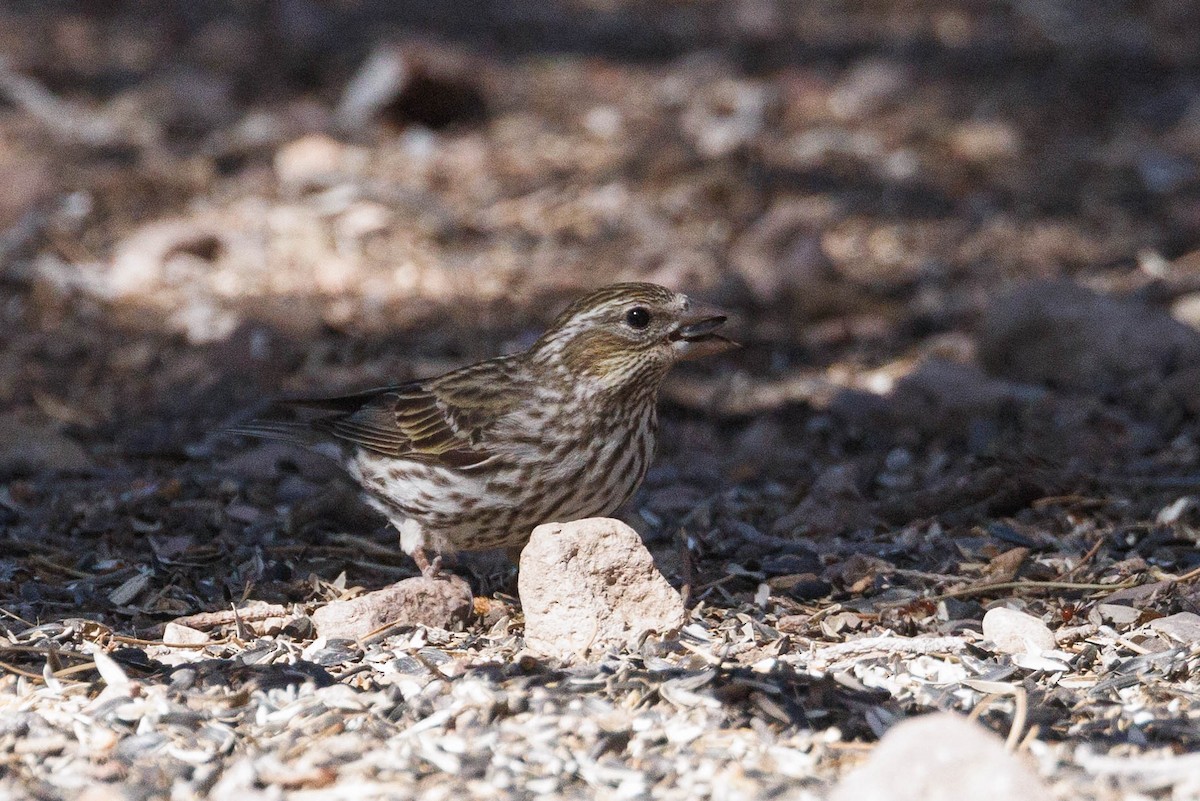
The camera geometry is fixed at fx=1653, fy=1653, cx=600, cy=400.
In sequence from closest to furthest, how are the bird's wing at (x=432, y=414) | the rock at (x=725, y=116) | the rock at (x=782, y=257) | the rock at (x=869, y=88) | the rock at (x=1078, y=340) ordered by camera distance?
1. the bird's wing at (x=432, y=414)
2. the rock at (x=1078, y=340)
3. the rock at (x=782, y=257)
4. the rock at (x=725, y=116)
5. the rock at (x=869, y=88)

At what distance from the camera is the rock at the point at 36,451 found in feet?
22.2

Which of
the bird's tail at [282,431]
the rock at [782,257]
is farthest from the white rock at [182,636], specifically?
the rock at [782,257]

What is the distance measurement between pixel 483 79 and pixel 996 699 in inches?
304

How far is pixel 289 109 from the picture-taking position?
11.4 metres

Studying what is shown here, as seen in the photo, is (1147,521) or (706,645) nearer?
(706,645)

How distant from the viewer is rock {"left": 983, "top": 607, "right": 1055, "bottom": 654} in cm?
491

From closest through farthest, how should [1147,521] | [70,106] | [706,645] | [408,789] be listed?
[408,789] < [706,645] < [1147,521] < [70,106]

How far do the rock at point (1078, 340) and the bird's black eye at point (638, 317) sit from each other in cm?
295

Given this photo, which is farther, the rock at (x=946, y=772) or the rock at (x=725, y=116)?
the rock at (x=725, y=116)

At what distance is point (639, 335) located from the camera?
5.64 m

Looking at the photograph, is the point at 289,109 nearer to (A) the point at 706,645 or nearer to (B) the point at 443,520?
(B) the point at 443,520

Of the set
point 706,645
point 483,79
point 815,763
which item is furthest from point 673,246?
point 815,763

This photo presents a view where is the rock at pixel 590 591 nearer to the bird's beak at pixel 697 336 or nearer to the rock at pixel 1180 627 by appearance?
the bird's beak at pixel 697 336

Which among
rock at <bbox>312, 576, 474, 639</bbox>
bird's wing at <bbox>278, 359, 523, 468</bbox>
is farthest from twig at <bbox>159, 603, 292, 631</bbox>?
bird's wing at <bbox>278, 359, 523, 468</bbox>
